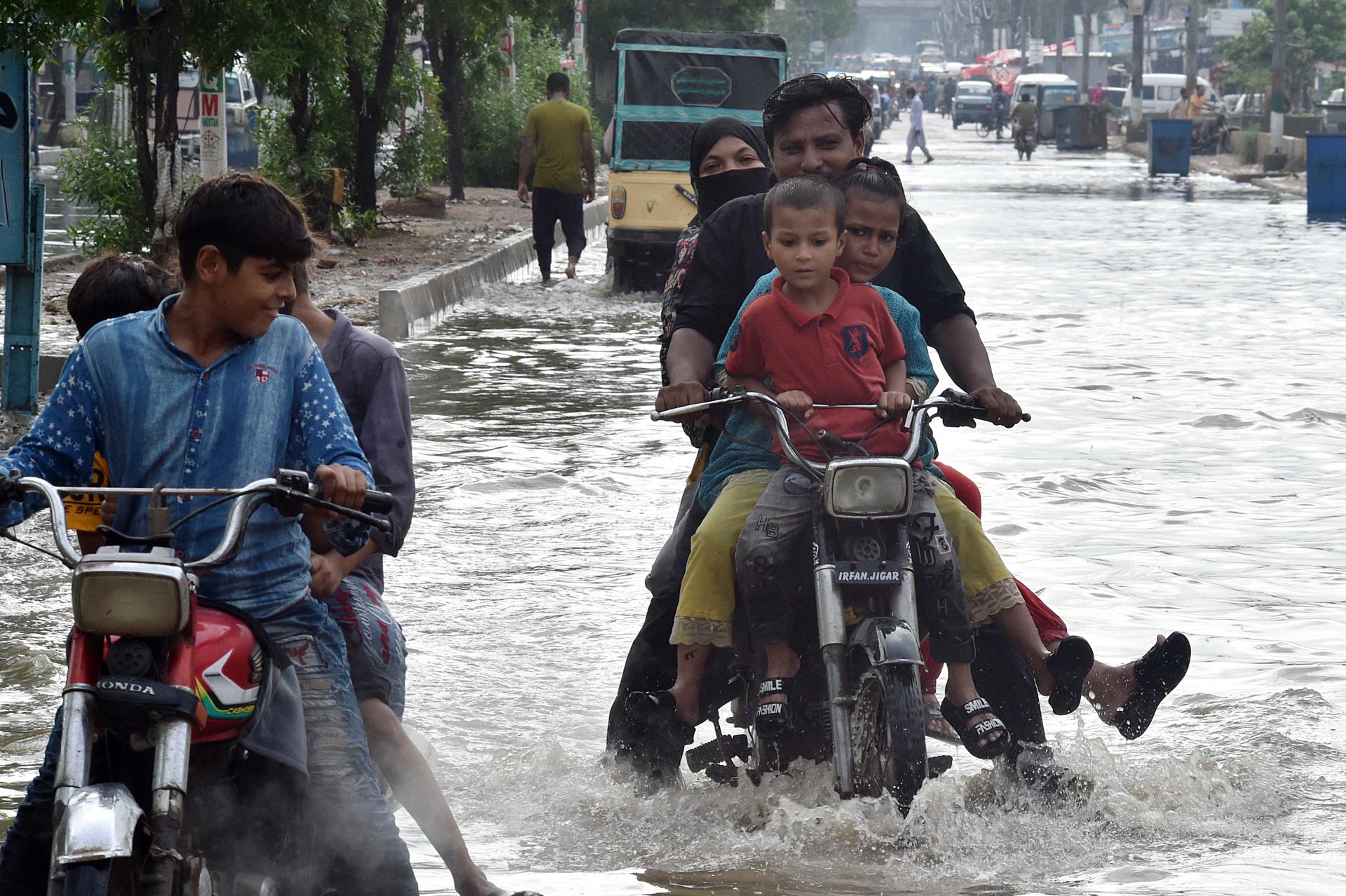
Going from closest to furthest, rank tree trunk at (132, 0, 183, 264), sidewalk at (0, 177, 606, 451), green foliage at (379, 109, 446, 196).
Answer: sidewalk at (0, 177, 606, 451)
tree trunk at (132, 0, 183, 264)
green foliage at (379, 109, 446, 196)

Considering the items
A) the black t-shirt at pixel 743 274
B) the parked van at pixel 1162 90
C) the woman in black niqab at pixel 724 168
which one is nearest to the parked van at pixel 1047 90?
the parked van at pixel 1162 90

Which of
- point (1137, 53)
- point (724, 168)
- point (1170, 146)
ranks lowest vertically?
point (724, 168)

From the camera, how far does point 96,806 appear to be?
269cm

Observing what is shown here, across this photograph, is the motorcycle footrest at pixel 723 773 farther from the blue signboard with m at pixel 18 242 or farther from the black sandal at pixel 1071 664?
the blue signboard with m at pixel 18 242

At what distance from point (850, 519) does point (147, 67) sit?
35.4 feet

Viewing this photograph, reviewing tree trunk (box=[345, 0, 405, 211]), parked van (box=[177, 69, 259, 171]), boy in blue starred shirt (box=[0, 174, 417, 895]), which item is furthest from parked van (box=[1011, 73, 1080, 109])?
boy in blue starred shirt (box=[0, 174, 417, 895])

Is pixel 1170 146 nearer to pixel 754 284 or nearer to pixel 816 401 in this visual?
pixel 754 284

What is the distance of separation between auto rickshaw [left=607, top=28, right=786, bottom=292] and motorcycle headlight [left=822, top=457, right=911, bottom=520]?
1275 centimetres

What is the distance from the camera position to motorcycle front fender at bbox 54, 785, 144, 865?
2.63 metres

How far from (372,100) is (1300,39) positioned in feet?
116

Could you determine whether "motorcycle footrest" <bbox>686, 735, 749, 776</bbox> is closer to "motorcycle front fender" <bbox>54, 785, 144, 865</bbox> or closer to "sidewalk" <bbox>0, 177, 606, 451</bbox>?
"motorcycle front fender" <bbox>54, 785, 144, 865</bbox>

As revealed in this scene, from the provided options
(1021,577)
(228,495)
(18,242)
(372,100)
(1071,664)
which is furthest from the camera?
(372,100)

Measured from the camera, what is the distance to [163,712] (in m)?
2.76

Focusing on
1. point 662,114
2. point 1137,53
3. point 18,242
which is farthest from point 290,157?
point 1137,53
